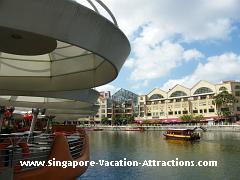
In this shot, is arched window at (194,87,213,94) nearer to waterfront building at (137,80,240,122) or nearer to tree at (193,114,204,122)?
waterfront building at (137,80,240,122)

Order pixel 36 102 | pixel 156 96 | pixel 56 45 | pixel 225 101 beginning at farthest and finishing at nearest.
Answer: pixel 156 96, pixel 225 101, pixel 36 102, pixel 56 45

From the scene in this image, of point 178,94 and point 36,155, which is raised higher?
point 178,94

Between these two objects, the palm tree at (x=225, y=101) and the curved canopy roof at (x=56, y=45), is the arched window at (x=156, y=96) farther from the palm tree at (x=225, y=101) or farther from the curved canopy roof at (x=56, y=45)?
the curved canopy roof at (x=56, y=45)

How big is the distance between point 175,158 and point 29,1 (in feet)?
102

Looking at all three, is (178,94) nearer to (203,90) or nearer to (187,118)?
(203,90)

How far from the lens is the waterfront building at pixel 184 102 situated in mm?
118625

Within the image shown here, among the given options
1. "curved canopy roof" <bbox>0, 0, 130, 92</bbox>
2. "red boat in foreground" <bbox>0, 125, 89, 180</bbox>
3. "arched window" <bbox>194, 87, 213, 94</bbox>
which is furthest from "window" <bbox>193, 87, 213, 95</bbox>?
"red boat in foreground" <bbox>0, 125, 89, 180</bbox>

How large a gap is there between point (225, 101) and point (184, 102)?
21123 mm

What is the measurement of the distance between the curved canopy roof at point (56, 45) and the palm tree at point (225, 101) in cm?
9773

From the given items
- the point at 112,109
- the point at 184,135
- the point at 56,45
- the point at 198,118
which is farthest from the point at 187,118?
the point at 56,45

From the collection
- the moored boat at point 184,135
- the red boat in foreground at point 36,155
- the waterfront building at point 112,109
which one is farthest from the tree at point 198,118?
the red boat in foreground at point 36,155

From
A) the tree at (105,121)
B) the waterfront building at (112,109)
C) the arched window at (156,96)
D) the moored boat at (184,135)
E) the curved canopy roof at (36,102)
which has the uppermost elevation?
the arched window at (156,96)

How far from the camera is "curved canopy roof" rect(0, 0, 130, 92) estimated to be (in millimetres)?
9508

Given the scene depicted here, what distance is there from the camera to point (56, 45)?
622 inches
